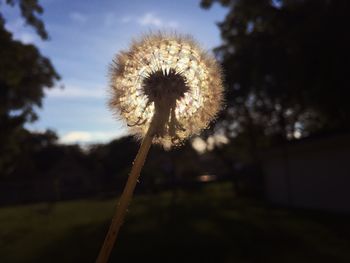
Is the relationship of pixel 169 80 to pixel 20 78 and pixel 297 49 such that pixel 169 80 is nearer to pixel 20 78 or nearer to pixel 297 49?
pixel 20 78

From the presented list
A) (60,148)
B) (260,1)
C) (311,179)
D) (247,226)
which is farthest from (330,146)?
(60,148)

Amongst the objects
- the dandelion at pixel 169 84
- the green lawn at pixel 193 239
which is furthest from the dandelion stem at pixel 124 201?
the green lawn at pixel 193 239

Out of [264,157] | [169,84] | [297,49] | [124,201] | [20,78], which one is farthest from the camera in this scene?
[264,157]

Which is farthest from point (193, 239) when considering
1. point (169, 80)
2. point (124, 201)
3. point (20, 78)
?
point (124, 201)

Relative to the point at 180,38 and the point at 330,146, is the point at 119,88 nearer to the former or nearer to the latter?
the point at 180,38

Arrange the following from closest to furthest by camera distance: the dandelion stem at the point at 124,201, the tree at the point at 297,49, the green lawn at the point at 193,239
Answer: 1. the dandelion stem at the point at 124,201
2. the green lawn at the point at 193,239
3. the tree at the point at 297,49

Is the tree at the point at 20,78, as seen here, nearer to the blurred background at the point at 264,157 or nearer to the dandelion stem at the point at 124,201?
the blurred background at the point at 264,157
